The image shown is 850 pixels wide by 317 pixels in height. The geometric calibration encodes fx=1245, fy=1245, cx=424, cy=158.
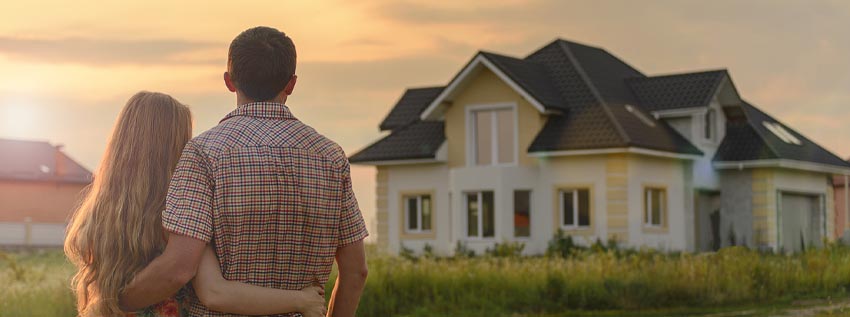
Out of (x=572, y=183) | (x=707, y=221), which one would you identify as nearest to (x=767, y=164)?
(x=707, y=221)

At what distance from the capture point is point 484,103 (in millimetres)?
32312

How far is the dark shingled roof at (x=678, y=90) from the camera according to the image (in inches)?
1294

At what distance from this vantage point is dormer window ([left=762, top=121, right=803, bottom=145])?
36.6 meters

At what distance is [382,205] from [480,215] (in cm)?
398

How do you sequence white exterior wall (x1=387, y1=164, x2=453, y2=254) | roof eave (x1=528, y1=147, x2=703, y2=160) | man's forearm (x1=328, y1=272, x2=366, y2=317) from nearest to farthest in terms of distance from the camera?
man's forearm (x1=328, y1=272, x2=366, y2=317), roof eave (x1=528, y1=147, x2=703, y2=160), white exterior wall (x1=387, y1=164, x2=453, y2=254)

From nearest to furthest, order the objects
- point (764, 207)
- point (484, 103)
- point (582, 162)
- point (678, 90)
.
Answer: point (582, 162) → point (484, 103) → point (678, 90) → point (764, 207)

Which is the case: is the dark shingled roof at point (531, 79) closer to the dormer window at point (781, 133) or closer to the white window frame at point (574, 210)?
the white window frame at point (574, 210)

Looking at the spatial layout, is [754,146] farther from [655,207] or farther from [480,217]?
[480,217]

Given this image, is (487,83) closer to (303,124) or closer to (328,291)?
(328,291)

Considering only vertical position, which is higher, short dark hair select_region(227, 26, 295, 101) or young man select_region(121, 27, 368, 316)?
short dark hair select_region(227, 26, 295, 101)

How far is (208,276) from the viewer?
3.84 meters

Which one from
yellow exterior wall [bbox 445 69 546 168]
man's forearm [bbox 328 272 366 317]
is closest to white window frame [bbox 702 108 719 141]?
yellow exterior wall [bbox 445 69 546 168]

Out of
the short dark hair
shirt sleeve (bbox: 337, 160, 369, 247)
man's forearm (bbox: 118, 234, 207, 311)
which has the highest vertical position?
the short dark hair

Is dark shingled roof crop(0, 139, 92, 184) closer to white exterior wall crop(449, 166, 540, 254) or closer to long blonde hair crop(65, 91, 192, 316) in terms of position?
white exterior wall crop(449, 166, 540, 254)
